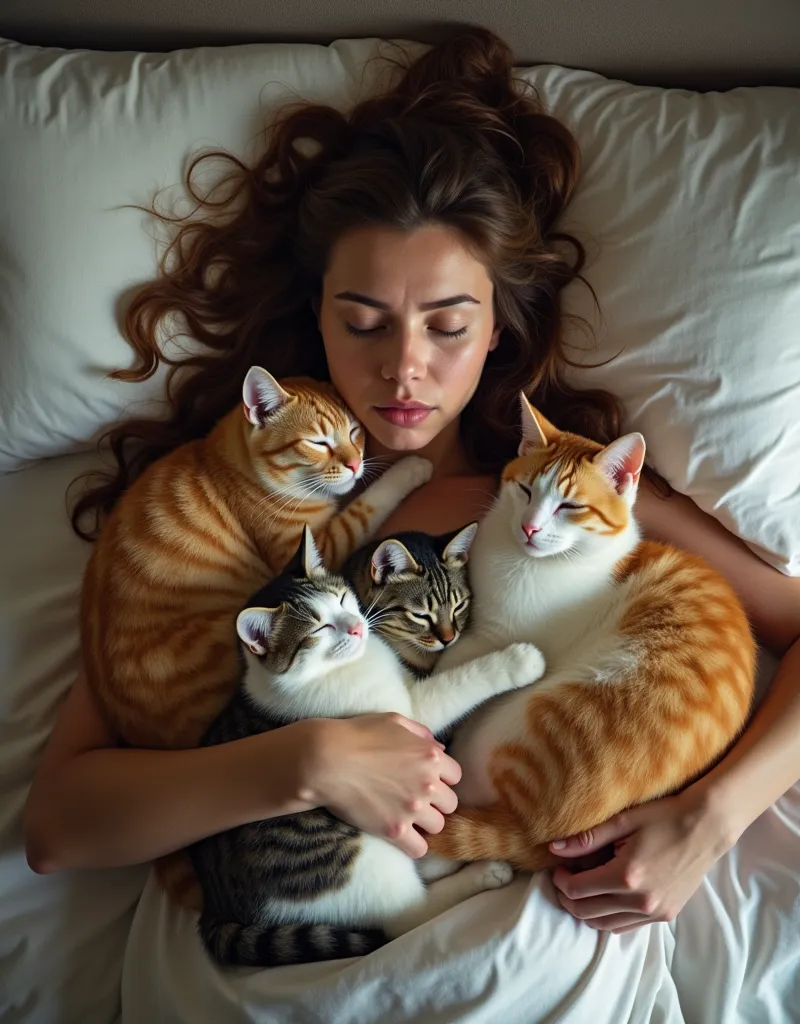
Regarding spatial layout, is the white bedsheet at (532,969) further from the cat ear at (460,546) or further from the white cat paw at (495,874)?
the cat ear at (460,546)

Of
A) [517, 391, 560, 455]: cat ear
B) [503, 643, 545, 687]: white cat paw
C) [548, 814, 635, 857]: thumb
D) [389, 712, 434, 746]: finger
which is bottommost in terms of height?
[548, 814, 635, 857]: thumb

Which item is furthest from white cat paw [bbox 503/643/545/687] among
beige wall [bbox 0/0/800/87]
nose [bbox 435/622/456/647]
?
beige wall [bbox 0/0/800/87]

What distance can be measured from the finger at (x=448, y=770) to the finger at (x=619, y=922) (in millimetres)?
281

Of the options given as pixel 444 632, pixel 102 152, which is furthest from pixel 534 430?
pixel 102 152

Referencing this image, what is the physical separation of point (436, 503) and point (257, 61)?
3.11 ft

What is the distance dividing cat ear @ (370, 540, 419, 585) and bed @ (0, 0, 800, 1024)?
523 millimetres

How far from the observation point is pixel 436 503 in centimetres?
163

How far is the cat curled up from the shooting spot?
45.8 inches

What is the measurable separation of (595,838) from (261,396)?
3.14 feet

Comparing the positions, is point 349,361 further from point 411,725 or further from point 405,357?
point 411,725

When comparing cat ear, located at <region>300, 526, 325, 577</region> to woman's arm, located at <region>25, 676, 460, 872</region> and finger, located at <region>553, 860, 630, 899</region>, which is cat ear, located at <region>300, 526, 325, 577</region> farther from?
finger, located at <region>553, 860, 630, 899</region>

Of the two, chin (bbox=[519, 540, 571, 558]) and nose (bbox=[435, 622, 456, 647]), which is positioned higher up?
chin (bbox=[519, 540, 571, 558])

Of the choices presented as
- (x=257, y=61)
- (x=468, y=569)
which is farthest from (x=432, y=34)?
(x=468, y=569)

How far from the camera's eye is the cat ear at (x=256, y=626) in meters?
1.19
